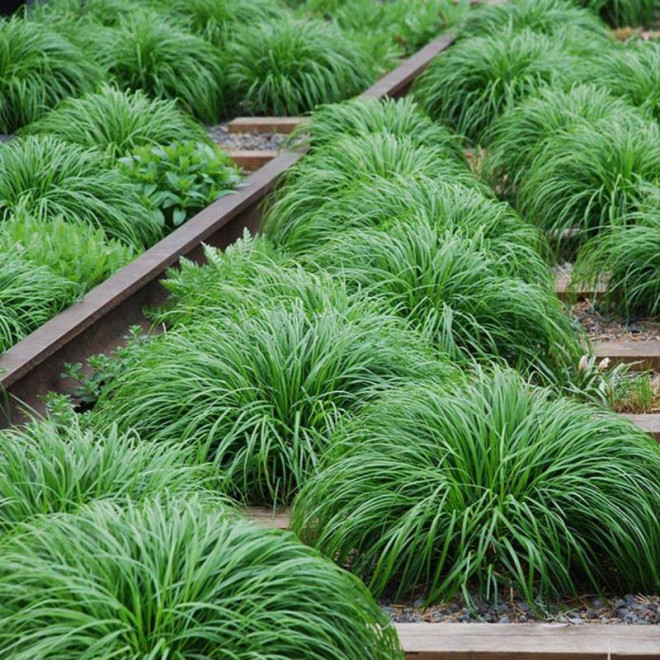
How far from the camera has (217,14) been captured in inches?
548

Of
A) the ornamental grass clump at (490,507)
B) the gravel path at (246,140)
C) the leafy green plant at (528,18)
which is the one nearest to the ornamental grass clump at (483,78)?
the gravel path at (246,140)

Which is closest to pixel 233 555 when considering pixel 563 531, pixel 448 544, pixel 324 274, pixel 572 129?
pixel 448 544

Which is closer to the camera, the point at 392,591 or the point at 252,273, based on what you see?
the point at 392,591

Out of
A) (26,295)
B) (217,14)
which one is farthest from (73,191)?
(217,14)

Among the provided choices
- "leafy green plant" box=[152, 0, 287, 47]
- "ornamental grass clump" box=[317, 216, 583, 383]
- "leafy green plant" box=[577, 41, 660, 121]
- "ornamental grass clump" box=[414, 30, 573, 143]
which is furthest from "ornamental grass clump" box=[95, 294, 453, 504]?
"leafy green plant" box=[152, 0, 287, 47]

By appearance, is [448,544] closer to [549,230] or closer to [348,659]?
[348,659]

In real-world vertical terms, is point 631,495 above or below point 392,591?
above

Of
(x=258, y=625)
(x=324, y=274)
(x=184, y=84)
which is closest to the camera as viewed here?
(x=258, y=625)

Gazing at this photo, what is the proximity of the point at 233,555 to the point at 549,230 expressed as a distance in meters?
5.43

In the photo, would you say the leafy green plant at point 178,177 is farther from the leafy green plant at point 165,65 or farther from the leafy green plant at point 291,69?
the leafy green plant at point 291,69

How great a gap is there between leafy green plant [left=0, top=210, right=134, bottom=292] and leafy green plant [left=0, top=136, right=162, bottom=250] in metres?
0.36

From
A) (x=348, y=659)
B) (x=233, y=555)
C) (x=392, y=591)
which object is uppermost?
(x=233, y=555)

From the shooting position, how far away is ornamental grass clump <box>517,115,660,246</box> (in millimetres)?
9227

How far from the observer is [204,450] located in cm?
578
